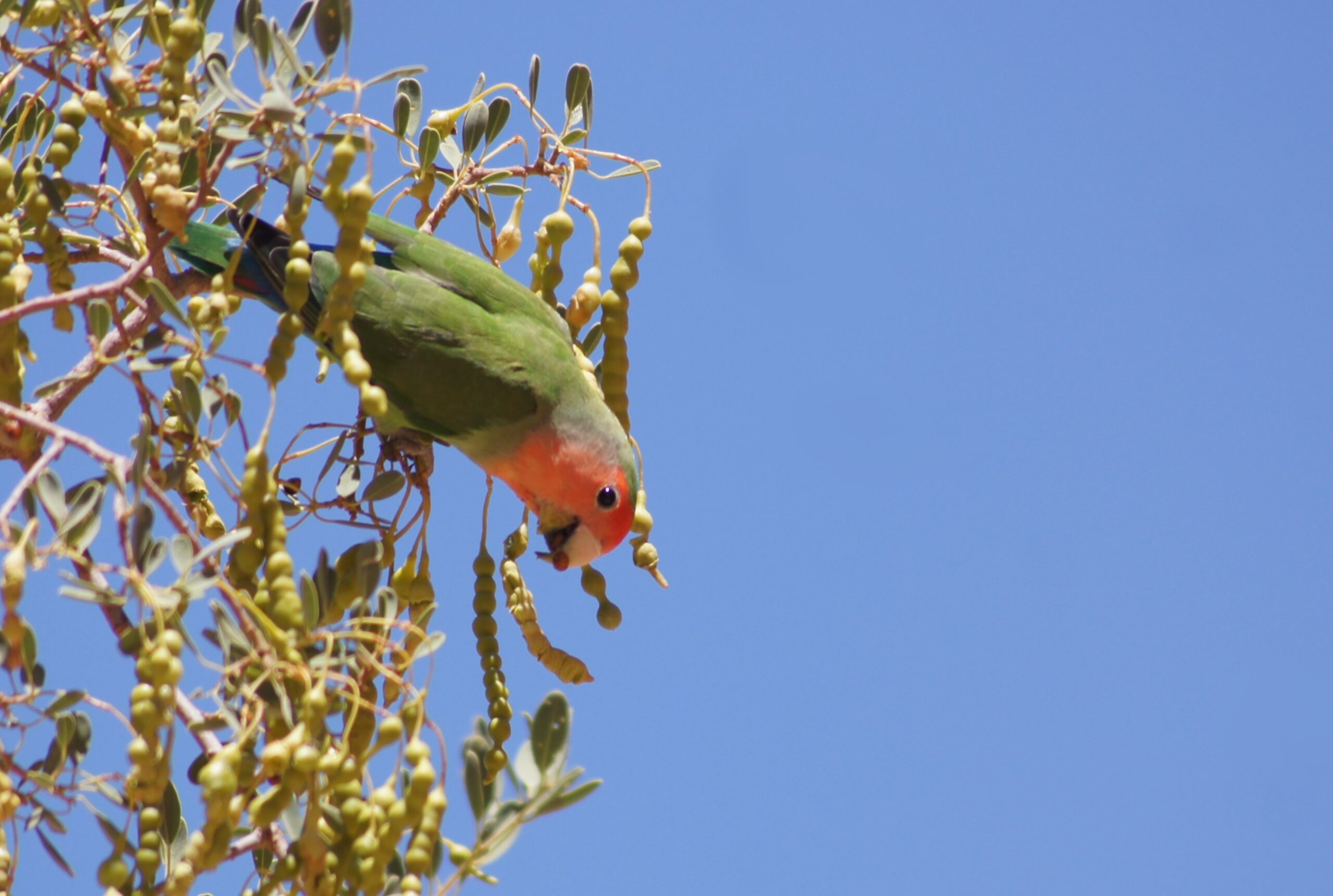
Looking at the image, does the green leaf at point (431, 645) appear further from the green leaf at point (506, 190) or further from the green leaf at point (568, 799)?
the green leaf at point (506, 190)

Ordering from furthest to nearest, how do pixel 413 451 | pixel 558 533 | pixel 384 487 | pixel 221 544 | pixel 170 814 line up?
pixel 558 533 < pixel 413 451 < pixel 384 487 < pixel 170 814 < pixel 221 544

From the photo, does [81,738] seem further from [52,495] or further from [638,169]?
[638,169]

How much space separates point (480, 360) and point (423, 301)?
0.59 feet

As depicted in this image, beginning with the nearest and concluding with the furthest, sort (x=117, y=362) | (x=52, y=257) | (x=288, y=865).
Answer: (x=288, y=865)
(x=117, y=362)
(x=52, y=257)

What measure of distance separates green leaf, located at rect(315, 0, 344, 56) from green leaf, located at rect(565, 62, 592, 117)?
2.92ft

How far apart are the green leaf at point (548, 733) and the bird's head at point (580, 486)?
4.19 feet

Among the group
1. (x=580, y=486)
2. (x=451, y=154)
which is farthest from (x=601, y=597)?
(x=451, y=154)

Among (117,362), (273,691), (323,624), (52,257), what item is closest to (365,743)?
(323,624)

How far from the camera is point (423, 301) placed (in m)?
2.91

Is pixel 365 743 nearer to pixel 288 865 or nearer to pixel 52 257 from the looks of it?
pixel 288 865

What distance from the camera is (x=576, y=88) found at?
2.72 metres

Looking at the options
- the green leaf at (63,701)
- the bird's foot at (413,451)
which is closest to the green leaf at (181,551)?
the green leaf at (63,701)

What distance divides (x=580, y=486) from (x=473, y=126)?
84cm

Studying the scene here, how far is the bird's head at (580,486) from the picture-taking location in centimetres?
300
